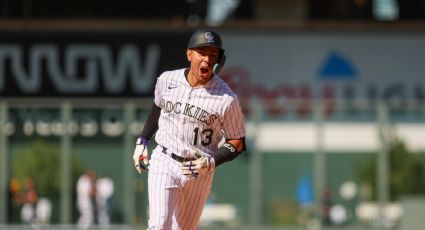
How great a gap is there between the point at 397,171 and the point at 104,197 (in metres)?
6.02

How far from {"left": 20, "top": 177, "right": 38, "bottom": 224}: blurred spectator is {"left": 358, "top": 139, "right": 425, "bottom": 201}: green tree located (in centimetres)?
669

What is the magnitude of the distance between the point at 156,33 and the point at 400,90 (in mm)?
5951

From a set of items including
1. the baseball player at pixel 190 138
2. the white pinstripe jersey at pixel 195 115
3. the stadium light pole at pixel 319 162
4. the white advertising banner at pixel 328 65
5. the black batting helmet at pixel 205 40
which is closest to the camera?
the black batting helmet at pixel 205 40

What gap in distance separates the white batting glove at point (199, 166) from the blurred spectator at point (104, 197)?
57.2ft

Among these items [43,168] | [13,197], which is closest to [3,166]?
[13,197]

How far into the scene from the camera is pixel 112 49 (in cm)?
3052

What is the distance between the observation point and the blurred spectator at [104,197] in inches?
1035

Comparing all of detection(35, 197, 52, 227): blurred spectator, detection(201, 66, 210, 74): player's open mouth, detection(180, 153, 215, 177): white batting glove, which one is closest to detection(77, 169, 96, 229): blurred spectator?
detection(35, 197, 52, 227): blurred spectator

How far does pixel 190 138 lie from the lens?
9070 millimetres

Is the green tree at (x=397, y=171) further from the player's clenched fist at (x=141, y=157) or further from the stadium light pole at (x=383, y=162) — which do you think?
the player's clenched fist at (x=141, y=157)

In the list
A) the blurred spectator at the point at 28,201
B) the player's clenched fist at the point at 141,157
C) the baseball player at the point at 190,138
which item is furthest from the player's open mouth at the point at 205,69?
the blurred spectator at the point at 28,201

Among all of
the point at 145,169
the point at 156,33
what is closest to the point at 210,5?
the point at 156,33

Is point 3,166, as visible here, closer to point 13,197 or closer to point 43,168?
point 13,197

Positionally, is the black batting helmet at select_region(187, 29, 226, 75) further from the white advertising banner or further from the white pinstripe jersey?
the white advertising banner
